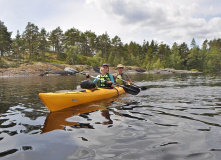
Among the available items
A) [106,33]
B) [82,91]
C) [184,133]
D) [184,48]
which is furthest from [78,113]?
[184,48]

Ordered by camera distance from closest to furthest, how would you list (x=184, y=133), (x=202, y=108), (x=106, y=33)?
(x=184, y=133), (x=202, y=108), (x=106, y=33)

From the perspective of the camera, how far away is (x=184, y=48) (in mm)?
76000

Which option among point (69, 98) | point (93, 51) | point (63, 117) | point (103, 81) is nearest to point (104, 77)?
point (103, 81)

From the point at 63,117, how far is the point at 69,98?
42.5 inches

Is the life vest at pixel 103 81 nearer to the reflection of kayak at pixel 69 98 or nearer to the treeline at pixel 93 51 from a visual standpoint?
the reflection of kayak at pixel 69 98

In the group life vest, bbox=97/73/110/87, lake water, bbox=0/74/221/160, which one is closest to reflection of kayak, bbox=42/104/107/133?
lake water, bbox=0/74/221/160

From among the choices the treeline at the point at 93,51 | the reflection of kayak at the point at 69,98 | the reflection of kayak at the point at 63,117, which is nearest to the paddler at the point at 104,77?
the reflection of kayak at the point at 69,98

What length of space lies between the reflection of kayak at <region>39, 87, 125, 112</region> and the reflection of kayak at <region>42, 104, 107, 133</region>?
0.21 m

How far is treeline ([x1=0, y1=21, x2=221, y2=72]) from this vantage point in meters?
51.1

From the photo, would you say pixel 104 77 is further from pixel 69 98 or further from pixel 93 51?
pixel 93 51

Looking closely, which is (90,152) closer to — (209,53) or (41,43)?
(41,43)

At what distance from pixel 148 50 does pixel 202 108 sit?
69.2 metres

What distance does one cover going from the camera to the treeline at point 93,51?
51.1 metres

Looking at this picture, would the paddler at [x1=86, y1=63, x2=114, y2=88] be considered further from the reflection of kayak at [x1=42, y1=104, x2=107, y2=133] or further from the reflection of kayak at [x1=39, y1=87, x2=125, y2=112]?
the reflection of kayak at [x1=42, y1=104, x2=107, y2=133]
